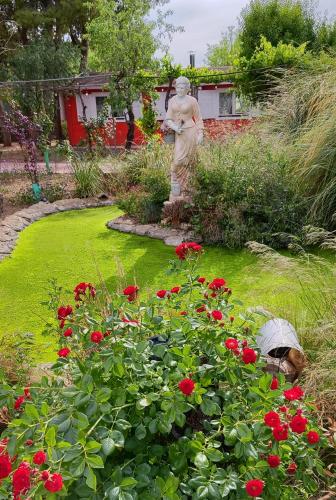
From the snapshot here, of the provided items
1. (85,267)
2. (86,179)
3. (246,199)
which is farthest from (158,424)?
(86,179)

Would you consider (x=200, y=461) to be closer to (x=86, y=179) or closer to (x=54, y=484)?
(x=54, y=484)

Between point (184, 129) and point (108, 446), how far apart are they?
5.75 m

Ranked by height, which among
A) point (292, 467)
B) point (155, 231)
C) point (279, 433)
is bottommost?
point (155, 231)

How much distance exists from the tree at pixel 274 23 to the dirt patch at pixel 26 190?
761 cm

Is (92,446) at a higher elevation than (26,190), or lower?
higher

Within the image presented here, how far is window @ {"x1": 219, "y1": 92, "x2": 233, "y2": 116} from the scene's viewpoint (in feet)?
64.3

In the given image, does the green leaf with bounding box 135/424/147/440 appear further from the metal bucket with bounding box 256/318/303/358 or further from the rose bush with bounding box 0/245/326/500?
the metal bucket with bounding box 256/318/303/358

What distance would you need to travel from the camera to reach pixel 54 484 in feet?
3.90

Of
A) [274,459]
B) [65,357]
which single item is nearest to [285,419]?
[274,459]

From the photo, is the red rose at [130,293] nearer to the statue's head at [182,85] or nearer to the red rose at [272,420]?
the red rose at [272,420]

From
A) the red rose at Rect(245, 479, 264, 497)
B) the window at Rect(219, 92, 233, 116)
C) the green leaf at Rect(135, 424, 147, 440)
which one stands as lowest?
the red rose at Rect(245, 479, 264, 497)

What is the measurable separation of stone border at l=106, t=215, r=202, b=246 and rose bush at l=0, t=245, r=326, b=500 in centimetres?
431

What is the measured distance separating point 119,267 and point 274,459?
1.51 metres

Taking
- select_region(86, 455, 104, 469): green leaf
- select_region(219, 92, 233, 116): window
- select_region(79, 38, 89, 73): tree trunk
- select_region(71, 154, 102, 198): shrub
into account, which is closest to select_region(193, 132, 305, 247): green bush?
select_region(71, 154, 102, 198): shrub
